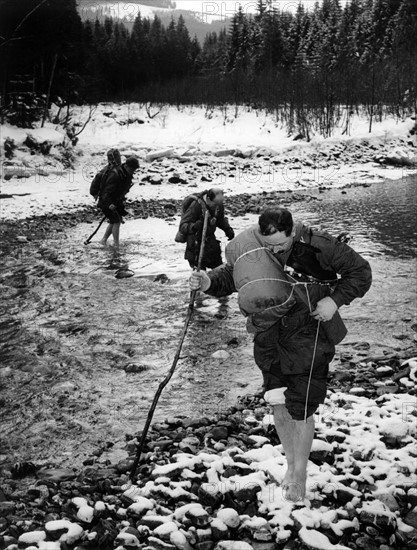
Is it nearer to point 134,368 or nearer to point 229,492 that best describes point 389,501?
point 229,492

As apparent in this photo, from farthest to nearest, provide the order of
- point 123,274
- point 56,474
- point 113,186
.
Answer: point 113,186, point 123,274, point 56,474

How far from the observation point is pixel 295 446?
12.1 feet

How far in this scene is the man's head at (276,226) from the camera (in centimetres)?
329

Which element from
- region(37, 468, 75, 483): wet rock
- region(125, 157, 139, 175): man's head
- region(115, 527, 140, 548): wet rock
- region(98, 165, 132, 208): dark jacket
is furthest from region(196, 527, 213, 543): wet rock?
region(98, 165, 132, 208): dark jacket

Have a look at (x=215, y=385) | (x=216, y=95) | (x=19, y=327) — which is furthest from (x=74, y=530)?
(x=216, y=95)

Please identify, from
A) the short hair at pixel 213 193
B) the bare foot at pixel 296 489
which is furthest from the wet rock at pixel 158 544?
the short hair at pixel 213 193

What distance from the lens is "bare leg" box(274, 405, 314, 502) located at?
362cm

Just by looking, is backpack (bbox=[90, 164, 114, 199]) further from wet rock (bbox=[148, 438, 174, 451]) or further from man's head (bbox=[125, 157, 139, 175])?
wet rock (bbox=[148, 438, 174, 451])

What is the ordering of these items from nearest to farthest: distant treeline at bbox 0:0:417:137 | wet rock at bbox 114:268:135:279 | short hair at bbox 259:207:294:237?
short hair at bbox 259:207:294:237, wet rock at bbox 114:268:135:279, distant treeline at bbox 0:0:417:137

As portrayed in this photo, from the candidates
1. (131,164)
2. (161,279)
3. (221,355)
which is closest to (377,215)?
(131,164)

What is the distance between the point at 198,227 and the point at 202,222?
0.14 meters

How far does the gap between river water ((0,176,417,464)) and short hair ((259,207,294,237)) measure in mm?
2663

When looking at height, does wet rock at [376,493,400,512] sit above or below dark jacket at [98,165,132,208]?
below

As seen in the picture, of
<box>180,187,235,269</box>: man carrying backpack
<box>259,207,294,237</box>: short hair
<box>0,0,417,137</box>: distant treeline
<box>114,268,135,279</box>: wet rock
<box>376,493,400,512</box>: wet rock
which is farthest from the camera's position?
<box>0,0,417,137</box>: distant treeline
